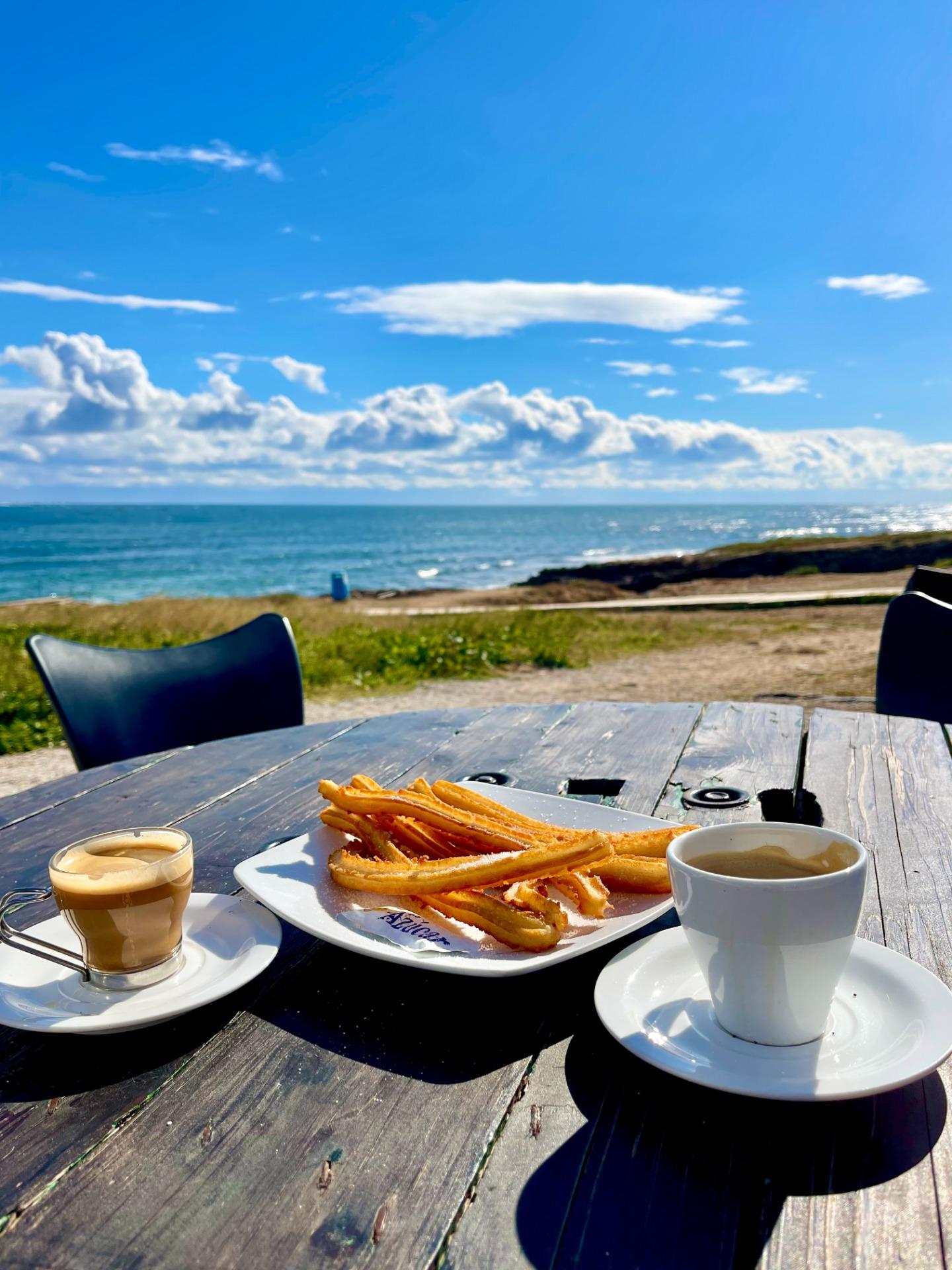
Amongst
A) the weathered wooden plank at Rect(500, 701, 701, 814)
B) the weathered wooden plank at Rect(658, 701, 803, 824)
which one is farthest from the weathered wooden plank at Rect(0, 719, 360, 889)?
the weathered wooden plank at Rect(658, 701, 803, 824)

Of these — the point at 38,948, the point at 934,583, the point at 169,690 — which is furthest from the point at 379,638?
the point at 38,948

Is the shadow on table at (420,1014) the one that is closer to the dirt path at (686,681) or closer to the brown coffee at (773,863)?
the brown coffee at (773,863)

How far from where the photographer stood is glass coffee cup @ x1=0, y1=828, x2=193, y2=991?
1.10 metres

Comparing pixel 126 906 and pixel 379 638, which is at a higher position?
pixel 126 906

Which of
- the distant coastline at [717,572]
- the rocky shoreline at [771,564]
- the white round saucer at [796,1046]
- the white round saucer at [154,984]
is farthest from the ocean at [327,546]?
the white round saucer at [796,1046]

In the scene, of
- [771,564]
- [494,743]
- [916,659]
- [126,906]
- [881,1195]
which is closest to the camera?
[881,1195]

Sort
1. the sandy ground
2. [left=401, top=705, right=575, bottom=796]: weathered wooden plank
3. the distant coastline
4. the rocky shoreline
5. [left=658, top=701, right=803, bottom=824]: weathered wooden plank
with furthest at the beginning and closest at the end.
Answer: the rocky shoreline, the distant coastline, the sandy ground, [left=401, top=705, right=575, bottom=796]: weathered wooden plank, [left=658, top=701, right=803, bottom=824]: weathered wooden plank

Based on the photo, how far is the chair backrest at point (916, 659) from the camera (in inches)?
133

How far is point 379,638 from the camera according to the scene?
471 inches

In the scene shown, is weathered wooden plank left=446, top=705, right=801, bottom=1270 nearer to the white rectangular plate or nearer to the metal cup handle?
the white rectangular plate

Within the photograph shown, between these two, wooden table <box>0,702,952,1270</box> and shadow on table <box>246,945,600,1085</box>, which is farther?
shadow on table <box>246,945,600,1085</box>

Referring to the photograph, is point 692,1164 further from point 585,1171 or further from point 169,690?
point 169,690

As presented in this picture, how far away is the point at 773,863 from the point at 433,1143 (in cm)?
45

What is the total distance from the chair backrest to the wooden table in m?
2.27
